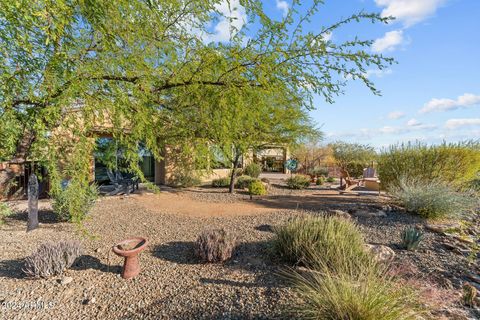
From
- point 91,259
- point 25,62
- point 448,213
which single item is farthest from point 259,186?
point 25,62

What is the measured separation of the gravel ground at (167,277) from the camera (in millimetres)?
2768

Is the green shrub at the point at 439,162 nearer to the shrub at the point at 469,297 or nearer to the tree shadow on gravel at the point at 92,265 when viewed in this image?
the shrub at the point at 469,297

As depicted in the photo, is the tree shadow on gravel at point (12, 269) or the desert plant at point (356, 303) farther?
the tree shadow on gravel at point (12, 269)

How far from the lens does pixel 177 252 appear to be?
14.7 ft

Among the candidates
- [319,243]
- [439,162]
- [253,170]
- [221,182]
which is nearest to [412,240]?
[319,243]

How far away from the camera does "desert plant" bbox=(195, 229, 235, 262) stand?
397 cm

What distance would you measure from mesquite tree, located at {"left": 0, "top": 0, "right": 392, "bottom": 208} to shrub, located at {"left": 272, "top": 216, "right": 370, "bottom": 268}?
2434mm

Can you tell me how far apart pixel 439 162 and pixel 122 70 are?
1093cm

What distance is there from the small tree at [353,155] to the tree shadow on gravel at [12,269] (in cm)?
2195

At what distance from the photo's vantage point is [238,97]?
79.9 inches

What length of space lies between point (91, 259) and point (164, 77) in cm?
364

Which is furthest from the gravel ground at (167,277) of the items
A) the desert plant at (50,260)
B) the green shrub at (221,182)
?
the green shrub at (221,182)

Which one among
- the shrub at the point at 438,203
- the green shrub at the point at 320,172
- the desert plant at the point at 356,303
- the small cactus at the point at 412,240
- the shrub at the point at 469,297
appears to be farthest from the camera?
the green shrub at the point at 320,172

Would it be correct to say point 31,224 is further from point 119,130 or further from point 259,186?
point 259,186
